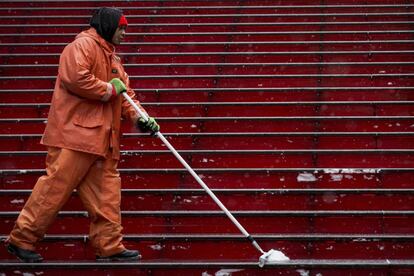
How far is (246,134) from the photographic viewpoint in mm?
7062

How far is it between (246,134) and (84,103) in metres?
2.36

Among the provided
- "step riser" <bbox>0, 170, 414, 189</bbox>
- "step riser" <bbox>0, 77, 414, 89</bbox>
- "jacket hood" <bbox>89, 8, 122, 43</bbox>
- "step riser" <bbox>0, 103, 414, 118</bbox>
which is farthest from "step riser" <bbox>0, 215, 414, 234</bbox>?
"step riser" <bbox>0, 77, 414, 89</bbox>

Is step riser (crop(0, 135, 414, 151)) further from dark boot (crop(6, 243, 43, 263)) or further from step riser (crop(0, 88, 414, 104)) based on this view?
dark boot (crop(6, 243, 43, 263))

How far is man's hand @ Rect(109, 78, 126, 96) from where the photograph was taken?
198 inches

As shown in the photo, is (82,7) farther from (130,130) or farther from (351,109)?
(351,109)

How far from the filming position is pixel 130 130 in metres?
7.34

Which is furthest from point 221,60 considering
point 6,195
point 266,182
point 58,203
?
point 58,203

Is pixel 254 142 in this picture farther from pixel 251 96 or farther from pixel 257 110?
pixel 251 96

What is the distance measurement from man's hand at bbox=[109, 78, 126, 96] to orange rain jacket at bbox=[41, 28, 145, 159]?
1.9 inches

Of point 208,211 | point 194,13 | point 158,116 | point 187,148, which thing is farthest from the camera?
point 194,13

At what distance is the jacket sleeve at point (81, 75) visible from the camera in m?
4.91

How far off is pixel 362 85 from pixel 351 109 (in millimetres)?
643

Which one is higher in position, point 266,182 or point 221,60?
point 221,60

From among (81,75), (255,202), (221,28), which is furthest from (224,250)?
(221,28)
